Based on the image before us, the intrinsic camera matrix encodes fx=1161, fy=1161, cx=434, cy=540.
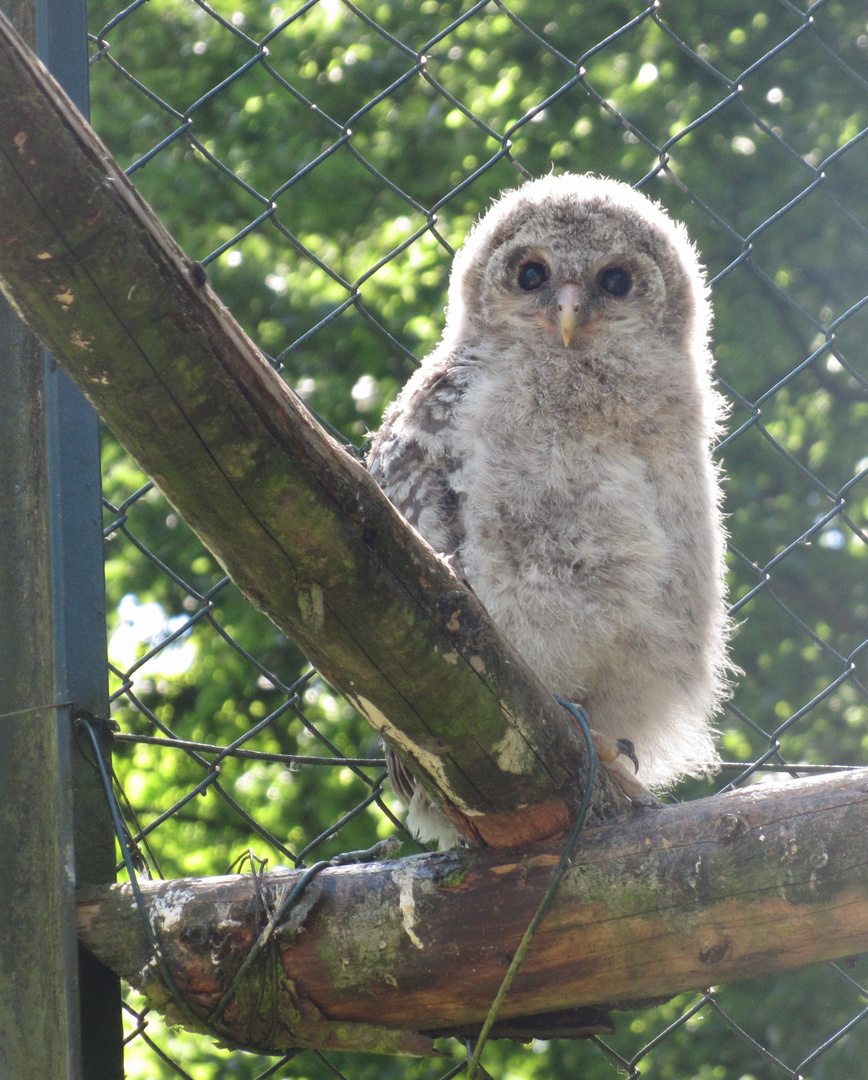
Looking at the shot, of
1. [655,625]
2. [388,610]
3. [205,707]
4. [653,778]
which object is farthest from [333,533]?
[205,707]

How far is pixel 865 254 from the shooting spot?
17.0 ft

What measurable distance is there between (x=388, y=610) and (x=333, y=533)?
0.46ft

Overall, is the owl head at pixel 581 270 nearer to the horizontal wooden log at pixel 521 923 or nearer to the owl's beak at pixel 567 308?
the owl's beak at pixel 567 308

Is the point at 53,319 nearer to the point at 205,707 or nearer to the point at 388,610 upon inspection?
the point at 388,610

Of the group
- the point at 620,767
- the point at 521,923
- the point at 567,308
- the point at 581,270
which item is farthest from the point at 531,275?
the point at 521,923

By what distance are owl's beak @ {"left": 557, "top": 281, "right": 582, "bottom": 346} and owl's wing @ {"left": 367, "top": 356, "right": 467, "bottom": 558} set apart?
0.86ft

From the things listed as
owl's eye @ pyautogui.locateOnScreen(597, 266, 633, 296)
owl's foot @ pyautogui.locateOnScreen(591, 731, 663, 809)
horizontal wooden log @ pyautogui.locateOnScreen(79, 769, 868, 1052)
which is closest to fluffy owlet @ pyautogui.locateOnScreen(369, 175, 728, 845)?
owl's eye @ pyautogui.locateOnScreen(597, 266, 633, 296)

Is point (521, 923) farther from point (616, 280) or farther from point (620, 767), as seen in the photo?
point (616, 280)

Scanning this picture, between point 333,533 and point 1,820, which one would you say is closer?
point 333,533

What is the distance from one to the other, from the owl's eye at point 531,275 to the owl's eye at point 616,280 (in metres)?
0.15

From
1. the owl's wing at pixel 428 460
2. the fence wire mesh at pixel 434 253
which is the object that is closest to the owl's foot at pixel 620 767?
the owl's wing at pixel 428 460

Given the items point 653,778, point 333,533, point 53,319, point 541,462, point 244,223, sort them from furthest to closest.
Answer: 1. point 244,223
2. point 653,778
3. point 541,462
4. point 333,533
5. point 53,319

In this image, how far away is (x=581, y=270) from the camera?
3018 millimetres

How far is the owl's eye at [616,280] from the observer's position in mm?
3016
